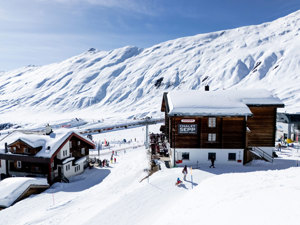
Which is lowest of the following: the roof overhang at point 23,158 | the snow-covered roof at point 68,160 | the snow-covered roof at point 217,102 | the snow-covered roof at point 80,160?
the snow-covered roof at point 80,160

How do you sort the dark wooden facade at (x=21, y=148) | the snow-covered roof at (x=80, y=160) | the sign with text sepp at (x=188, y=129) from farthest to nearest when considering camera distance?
the snow-covered roof at (x=80, y=160)
the dark wooden facade at (x=21, y=148)
the sign with text sepp at (x=188, y=129)

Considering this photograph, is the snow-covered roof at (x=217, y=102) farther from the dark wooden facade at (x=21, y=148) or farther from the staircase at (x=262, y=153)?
the dark wooden facade at (x=21, y=148)

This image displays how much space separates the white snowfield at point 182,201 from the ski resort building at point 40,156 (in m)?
2.96

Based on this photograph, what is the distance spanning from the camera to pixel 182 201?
13969mm

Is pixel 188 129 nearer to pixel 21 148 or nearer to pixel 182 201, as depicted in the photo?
pixel 182 201

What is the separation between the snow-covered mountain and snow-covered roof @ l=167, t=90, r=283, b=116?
62.9 m

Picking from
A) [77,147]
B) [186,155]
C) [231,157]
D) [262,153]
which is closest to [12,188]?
[77,147]

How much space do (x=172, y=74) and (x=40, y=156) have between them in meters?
122

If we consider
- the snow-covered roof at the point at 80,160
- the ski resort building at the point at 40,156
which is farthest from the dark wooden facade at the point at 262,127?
the ski resort building at the point at 40,156

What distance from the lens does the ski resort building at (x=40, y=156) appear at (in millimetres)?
26578

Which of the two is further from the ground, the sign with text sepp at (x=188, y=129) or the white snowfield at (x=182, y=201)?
the sign with text sepp at (x=188, y=129)

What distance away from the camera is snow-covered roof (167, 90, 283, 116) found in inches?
871

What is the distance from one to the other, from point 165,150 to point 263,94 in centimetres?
1281

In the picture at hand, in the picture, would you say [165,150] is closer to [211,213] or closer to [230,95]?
Result: [230,95]
